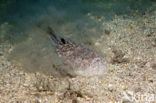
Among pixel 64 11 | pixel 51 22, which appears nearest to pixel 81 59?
pixel 51 22

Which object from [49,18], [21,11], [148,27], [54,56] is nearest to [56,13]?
[49,18]

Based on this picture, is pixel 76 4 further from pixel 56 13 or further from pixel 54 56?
pixel 54 56
